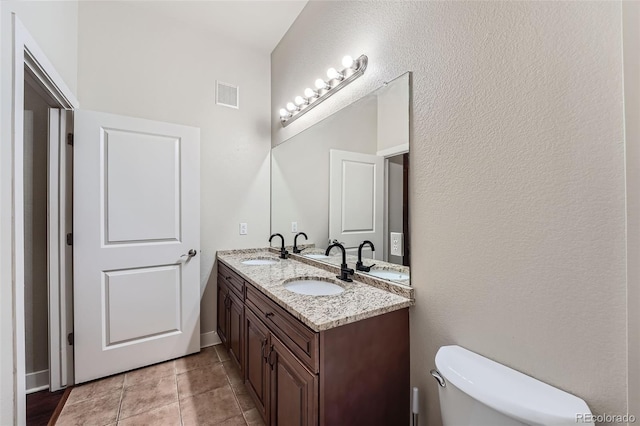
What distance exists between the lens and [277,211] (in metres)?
2.79

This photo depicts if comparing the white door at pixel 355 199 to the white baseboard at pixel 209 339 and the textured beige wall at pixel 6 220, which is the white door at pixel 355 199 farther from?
Result: the textured beige wall at pixel 6 220

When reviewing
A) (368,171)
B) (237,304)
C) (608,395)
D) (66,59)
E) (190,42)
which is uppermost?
(190,42)

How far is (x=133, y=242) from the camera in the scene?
2.17m

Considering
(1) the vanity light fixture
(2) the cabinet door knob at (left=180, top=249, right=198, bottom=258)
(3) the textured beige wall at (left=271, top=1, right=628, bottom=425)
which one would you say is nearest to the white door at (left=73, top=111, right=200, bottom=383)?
(2) the cabinet door knob at (left=180, top=249, right=198, bottom=258)

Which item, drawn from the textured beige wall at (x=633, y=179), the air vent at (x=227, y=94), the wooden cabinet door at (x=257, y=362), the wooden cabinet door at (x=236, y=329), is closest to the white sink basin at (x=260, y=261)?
the wooden cabinet door at (x=236, y=329)

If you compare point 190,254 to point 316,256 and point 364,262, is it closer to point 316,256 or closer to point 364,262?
point 316,256

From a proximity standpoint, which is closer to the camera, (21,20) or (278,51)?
(21,20)

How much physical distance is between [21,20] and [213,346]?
8.20 ft

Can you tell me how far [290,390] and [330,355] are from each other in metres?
0.32

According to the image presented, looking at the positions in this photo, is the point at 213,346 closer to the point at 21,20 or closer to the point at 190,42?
the point at 21,20

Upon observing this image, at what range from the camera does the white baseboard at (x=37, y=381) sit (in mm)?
1916

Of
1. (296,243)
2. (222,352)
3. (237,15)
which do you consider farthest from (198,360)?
(237,15)

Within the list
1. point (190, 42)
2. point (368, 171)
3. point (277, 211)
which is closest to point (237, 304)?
point (277, 211)

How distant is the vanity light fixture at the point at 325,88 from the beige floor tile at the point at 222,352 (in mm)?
2126
